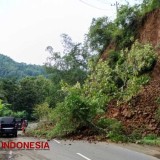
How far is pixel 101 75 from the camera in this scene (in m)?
36.3

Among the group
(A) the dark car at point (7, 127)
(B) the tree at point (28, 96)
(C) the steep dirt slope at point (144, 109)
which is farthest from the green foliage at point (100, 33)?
(B) the tree at point (28, 96)

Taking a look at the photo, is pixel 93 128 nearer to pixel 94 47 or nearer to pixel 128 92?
pixel 128 92

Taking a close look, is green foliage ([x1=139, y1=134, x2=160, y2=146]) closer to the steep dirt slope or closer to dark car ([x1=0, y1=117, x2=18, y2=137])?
the steep dirt slope

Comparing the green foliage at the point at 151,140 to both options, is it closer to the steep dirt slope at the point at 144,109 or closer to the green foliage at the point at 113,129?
the steep dirt slope at the point at 144,109

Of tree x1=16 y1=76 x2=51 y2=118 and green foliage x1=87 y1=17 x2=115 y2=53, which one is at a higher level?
green foliage x1=87 y1=17 x2=115 y2=53

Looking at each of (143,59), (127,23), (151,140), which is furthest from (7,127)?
(127,23)

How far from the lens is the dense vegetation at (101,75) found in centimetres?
2408

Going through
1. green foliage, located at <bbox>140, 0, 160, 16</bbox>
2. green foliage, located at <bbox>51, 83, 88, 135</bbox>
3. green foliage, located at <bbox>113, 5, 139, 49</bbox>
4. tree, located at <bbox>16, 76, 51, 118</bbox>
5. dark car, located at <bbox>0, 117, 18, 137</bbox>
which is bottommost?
dark car, located at <bbox>0, 117, 18, 137</bbox>

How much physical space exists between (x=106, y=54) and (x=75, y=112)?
18.8m

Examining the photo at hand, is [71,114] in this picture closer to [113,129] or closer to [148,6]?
[113,129]

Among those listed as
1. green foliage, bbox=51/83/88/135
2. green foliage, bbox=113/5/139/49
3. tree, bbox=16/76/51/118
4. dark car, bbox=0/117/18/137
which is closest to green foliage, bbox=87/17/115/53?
green foliage, bbox=113/5/139/49

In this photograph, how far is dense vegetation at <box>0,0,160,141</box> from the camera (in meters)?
24.1

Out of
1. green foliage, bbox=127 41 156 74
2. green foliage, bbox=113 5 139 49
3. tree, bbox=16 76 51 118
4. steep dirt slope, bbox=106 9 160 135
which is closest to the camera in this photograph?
steep dirt slope, bbox=106 9 160 135

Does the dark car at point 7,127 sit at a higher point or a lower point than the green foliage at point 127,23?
lower
